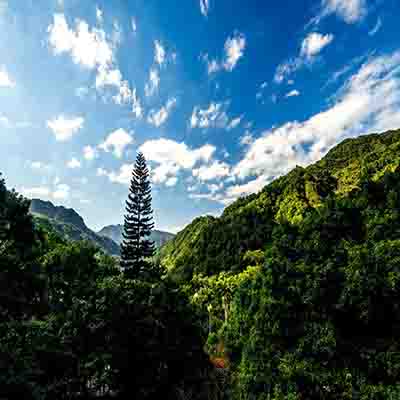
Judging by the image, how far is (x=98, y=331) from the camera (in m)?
11.3

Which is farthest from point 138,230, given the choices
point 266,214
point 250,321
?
point 266,214

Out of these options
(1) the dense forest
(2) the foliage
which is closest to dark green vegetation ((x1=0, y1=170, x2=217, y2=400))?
(1) the dense forest

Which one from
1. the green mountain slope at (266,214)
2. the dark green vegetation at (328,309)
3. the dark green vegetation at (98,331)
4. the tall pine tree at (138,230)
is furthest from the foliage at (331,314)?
the green mountain slope at (266,214)

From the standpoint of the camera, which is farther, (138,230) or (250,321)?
(138,230)

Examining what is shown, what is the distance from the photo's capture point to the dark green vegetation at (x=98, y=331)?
34.4ft

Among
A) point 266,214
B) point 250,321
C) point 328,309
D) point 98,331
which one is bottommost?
point 250,321

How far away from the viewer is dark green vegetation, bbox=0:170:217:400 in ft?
34.4

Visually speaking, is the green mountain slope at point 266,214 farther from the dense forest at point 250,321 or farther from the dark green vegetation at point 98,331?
the dark green vegetation at point 98,331

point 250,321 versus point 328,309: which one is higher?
point 328,309

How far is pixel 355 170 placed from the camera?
83.4 metres

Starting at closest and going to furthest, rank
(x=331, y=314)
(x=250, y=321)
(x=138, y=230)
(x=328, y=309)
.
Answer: (x=331, y=314) → (x=328, y=309) → (x=250, y=321) → (x=138, y=230)

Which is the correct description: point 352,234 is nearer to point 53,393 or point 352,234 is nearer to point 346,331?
point 346,331

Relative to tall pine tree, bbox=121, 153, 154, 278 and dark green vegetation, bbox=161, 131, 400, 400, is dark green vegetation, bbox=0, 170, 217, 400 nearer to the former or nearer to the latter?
dark green vegetation, bbox=161, 131, 400, 400

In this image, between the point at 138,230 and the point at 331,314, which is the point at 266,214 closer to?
the point at 138,230
